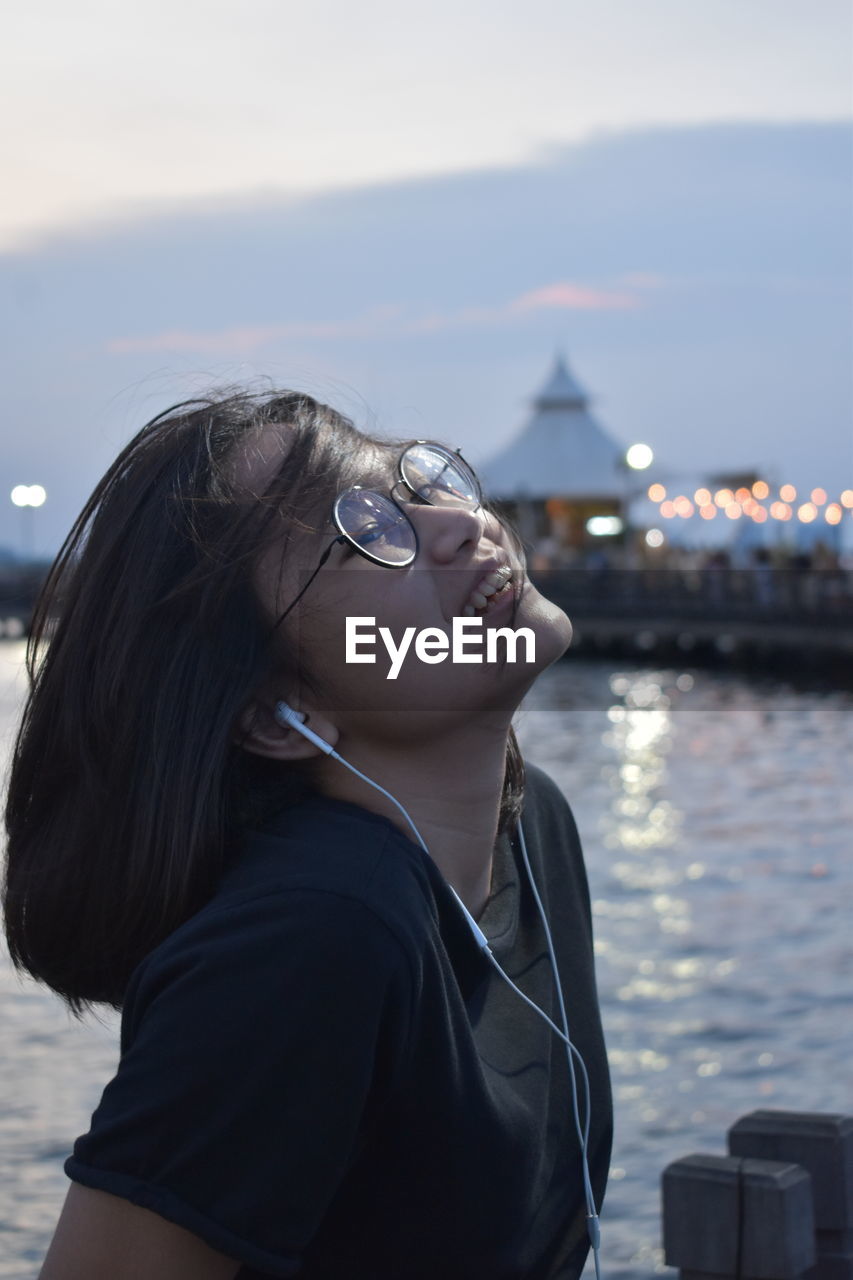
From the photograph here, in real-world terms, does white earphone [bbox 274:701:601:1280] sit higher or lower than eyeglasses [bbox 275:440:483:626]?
lower

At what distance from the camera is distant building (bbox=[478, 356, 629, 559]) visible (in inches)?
2069

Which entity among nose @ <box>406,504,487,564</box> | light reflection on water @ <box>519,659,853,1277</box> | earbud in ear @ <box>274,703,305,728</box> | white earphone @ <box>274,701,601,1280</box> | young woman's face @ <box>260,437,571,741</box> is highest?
nose @ <box>406,504,487,564</box>

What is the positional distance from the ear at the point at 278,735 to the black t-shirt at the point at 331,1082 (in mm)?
64

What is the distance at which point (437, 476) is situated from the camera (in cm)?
179

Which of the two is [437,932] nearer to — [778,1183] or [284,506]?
[284,506]

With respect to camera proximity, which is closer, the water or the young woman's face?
the young woman's face

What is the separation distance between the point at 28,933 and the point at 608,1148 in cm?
73

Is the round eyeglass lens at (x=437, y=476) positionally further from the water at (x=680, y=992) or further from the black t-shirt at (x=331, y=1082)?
the water at (x=680, y=992)

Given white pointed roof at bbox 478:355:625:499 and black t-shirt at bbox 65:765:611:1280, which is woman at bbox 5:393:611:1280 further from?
white pointed roof at bbox 478:355:625:499

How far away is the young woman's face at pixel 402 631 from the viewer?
162 cm

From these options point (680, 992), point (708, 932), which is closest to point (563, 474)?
point (708, 932)

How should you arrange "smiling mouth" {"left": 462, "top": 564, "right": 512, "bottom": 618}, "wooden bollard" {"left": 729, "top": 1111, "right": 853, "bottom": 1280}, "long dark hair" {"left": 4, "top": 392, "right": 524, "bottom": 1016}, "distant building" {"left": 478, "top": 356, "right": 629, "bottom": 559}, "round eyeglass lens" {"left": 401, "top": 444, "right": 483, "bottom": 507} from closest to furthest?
1. "long dark hair" {"left": 4, "top": 392, "right": 524, "bottom": 1016}
2. "smiling mouth" {"left": 462, "top": 564, "right": 512, "bottom": 618}
3. "round eyeglass lens" {"left": 401, "top": 444, "right": 483, "bottom": 507}
4. "wooden bollard" {"left": 729, "top": 1111, "right": 853, "bottom": 1280}
5. "distant building" {"left": 478, "top": 356, "right": 629, "bottom": 559}

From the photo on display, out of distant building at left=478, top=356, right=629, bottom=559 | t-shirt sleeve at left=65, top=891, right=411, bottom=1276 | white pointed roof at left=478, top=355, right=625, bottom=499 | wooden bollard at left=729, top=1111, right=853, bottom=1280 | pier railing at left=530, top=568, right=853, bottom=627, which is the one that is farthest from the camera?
white pointed roof at left=478, top=355, right=625, bottom=499

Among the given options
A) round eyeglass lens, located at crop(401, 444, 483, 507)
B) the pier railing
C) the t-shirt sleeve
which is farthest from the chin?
the pier railing
